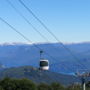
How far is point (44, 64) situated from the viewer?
45.3 m

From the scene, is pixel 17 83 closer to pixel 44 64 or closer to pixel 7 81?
pixel 7 81

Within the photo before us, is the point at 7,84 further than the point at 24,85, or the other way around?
the point at 7,84

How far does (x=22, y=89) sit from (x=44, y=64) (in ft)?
250

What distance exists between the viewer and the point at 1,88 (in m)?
116

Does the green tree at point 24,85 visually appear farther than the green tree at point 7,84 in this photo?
Yes

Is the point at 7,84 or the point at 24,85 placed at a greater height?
the point at 7,84

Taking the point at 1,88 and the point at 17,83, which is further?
the point at 17,83

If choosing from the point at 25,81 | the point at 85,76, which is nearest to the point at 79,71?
the point at 85,76

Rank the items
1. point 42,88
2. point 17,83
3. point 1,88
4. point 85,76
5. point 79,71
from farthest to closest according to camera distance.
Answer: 1. point 42,88
2. point 17,83
3. point 1,88
4. point 79,71
5. point 85,76

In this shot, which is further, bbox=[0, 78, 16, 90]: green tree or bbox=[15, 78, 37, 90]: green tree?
bbox=[15, 78, 37, 90]: green tree

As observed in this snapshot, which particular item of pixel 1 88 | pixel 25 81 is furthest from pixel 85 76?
pixel 25 81

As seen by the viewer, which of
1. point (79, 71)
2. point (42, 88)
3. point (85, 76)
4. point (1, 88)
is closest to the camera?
point (85, 76)

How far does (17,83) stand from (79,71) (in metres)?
77.1

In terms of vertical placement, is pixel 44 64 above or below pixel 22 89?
above
